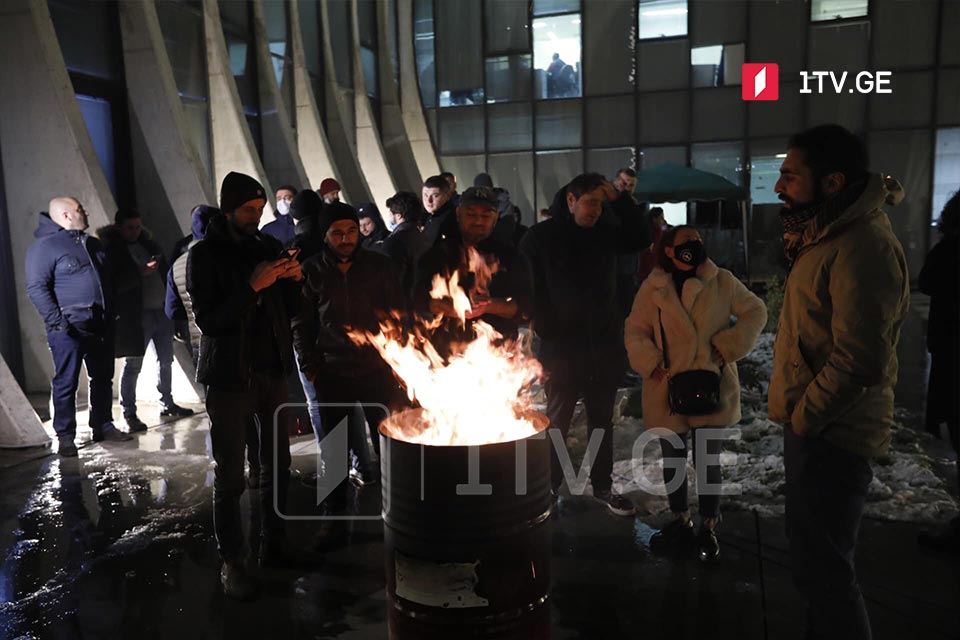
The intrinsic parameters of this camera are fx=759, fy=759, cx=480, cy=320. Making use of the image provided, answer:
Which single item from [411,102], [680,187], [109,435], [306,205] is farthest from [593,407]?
[411,102]

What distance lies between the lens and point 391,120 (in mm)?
19344

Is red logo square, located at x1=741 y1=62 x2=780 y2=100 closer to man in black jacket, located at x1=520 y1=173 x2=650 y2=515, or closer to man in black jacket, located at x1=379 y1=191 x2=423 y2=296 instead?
man in black jacket, located at x1=379 y1=191 x2=423 y2=296

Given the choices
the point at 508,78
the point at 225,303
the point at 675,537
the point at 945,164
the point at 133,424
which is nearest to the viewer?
the point at 225,303

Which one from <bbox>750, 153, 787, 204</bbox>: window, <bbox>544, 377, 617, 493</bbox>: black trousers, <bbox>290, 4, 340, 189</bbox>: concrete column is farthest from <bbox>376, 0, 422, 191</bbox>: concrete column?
<bbox>544, 377, 617, 493</bbox>: black trousers

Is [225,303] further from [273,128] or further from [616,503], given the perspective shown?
[273,128]

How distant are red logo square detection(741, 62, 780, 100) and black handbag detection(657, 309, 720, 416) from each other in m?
15.6

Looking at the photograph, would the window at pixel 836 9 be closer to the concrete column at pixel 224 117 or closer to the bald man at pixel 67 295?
the concrete column at pixel 224 117

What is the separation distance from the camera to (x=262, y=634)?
371 centimetres

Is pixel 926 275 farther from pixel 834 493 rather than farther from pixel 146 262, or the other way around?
pixel 146 262

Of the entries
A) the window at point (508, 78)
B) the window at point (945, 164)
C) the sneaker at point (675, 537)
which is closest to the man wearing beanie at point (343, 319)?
the sneaker at point (675, 537)

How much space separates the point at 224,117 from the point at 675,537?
10.5 metres

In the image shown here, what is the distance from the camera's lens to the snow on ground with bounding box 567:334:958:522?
503 cm

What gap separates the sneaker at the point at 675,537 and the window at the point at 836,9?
54.3 ft

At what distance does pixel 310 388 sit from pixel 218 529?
201cm
